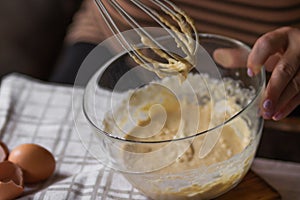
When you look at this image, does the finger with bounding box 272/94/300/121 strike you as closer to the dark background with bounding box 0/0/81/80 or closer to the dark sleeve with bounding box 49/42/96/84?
the dark sleeve with bounding box 49/42/96/84

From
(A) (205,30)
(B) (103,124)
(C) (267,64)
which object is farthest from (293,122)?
(B) (103,124)

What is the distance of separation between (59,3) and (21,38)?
163 millimetres

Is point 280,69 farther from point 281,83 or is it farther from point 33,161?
point 33,161

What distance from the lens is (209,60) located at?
104 centimetres

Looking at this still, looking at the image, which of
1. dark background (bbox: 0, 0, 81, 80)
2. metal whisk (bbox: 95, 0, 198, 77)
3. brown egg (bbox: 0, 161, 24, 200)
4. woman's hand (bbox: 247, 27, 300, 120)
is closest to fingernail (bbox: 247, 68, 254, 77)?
woman's hand (bbox: 247, 27, 300, 120)

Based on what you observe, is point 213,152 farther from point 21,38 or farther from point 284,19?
point 21,38

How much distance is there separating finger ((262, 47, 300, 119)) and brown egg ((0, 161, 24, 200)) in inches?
15.8

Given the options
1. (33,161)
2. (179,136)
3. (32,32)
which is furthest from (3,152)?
(32,32)

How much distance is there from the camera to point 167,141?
80 cm

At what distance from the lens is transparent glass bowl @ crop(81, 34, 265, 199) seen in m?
0.85

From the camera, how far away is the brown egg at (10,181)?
894 mm

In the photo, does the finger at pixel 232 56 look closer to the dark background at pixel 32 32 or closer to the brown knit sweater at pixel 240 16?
the brown knit sweater at pixel 240 16

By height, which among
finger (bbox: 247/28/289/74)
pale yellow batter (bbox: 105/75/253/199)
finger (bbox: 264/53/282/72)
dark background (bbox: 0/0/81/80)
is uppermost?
finger (bbox: 247/28/289/74)

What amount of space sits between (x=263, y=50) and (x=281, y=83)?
65mm
